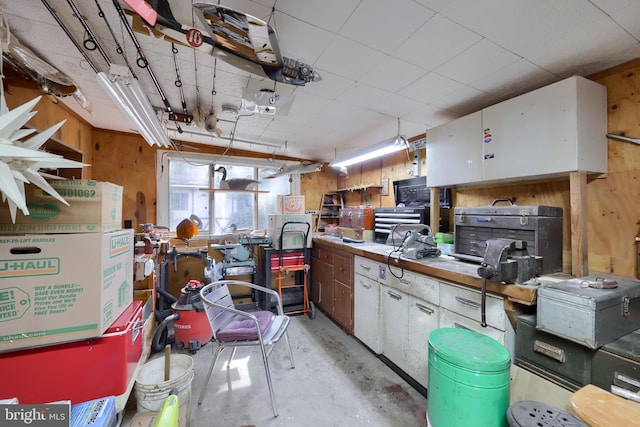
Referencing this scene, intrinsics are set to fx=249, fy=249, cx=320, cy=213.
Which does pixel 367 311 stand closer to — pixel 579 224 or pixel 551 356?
pixel 551 356

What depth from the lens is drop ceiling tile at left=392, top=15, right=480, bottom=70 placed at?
1444 millimetres

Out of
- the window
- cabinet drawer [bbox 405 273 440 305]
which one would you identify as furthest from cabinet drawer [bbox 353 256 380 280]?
the window

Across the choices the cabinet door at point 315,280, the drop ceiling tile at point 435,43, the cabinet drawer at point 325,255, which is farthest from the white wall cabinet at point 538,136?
the cabinet door at point 315,280

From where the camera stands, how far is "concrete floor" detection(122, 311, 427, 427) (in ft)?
5.57

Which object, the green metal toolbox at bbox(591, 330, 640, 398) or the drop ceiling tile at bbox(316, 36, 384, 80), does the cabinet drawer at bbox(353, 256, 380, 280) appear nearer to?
the green metal toolbox at bbox(591, 330, 640, 398)

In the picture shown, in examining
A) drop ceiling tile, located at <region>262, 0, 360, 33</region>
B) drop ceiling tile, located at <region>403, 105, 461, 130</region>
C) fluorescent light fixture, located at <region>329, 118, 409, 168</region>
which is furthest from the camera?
fluorescent light fixture, located at <region>329, 118, 409, 168</region>

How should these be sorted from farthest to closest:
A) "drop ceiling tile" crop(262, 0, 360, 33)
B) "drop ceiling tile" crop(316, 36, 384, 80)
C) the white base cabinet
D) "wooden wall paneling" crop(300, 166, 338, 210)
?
"wooden wall paneling" crop(300, 166, 338, 210) < "drop ceiling tile" crop(316, 36, 384, 80) < the white base cabinet < "drop ceiling tile" crop(262, 0, 360, 33)

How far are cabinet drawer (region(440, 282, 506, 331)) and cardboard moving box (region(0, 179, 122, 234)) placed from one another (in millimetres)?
2002

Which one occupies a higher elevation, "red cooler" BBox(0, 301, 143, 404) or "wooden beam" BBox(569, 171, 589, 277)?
"wooden beam" BBox(569, 171, 589, 277)

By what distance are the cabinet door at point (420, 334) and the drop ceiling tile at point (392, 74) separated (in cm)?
176

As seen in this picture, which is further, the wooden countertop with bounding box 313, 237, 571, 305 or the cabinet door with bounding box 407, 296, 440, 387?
the cabinet door with bounding box 407, 296, 440, 387

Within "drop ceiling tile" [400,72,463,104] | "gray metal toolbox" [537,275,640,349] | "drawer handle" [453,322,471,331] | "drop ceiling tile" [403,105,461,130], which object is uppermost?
"drop ceiling tile" [400,72,463,104]

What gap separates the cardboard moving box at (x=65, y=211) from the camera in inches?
38.8

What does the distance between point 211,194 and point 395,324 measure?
3680 mm
